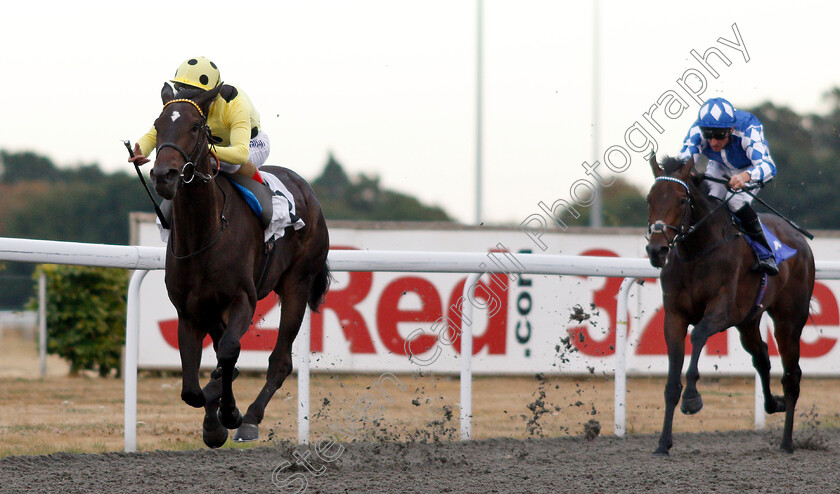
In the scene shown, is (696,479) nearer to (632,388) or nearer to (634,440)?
(634,440)

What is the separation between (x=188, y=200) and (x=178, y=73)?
1.91 feet

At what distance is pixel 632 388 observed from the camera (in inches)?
369

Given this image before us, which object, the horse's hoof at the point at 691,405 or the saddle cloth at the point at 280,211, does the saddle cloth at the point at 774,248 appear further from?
the saddle cloth at the point at 280,211

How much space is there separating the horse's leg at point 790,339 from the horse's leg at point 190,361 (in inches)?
153

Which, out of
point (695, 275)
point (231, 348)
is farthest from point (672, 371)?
point (231, 348)

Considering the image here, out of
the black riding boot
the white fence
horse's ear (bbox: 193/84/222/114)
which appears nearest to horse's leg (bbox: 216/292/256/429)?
horse's ear (bbox: 193/84/222/114)

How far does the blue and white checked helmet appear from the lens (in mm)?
5781

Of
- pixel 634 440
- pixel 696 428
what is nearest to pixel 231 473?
pixel 634 440

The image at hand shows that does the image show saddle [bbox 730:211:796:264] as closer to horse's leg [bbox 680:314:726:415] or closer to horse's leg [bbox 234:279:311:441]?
horse's leg [bbox 680:314:726:415]

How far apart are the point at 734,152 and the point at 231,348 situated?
343cm

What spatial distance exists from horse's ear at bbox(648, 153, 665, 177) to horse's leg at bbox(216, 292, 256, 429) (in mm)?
2488

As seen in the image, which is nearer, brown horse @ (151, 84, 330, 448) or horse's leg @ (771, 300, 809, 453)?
brown horse @ (151, 84, 330, 448)

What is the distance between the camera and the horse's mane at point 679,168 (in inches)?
219

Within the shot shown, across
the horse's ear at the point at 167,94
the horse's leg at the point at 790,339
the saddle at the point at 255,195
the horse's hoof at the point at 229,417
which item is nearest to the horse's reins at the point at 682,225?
the horse's leg at the point at 790,339
